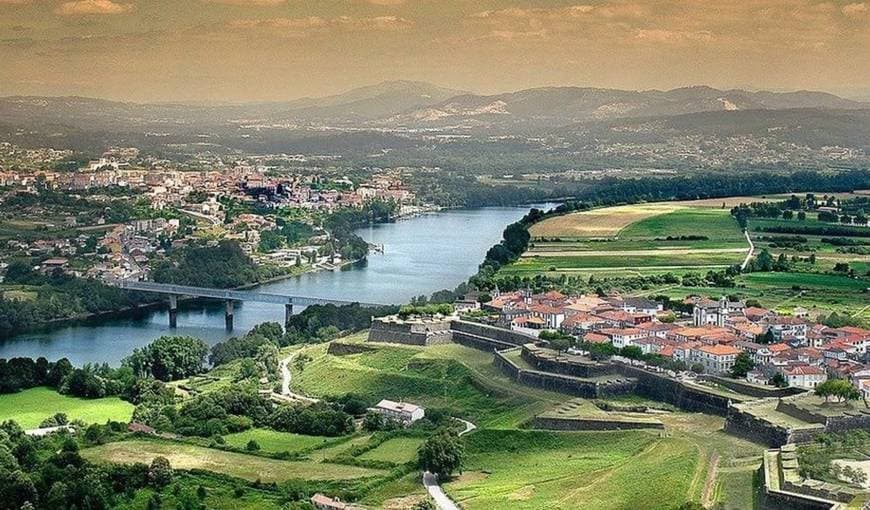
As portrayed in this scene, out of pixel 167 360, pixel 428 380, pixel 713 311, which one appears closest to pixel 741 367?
pixel 713 311

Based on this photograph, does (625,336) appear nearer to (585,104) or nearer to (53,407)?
(53,407)

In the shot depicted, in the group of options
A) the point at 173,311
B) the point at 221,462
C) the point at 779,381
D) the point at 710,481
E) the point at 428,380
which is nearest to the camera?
the point at 710,481

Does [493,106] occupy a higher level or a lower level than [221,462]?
higher

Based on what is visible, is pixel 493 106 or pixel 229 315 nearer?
pixel 229 315

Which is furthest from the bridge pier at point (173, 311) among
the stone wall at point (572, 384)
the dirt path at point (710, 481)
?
the dirt path at point (710, 481)

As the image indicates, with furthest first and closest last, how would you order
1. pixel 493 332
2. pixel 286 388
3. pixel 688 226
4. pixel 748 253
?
pixel 688 226 → pixel 748 253 → pixel 493 332 → pixel 286 388

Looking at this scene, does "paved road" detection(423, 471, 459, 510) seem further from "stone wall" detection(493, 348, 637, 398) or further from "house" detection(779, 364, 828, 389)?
"house" detection(779, 364, 828, 389)

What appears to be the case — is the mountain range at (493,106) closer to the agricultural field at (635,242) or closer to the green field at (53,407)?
the agricultural field at (635,242)
